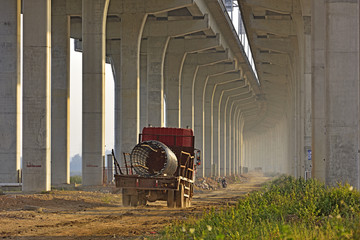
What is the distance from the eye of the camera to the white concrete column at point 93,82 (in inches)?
1630

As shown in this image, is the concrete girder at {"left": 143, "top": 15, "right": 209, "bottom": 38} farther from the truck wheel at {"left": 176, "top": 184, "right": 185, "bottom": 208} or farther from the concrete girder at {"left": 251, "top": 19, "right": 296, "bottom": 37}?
the truck wheel at {"left": 176, "top": 184, "right": 185, "bottom": 208}

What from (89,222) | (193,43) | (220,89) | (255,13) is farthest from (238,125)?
(89,222)

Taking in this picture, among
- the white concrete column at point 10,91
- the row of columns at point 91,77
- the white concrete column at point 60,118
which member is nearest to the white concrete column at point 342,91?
the row of columns at point 91,77

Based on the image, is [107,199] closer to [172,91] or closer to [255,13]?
[255,13]

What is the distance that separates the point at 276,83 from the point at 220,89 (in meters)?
8.10

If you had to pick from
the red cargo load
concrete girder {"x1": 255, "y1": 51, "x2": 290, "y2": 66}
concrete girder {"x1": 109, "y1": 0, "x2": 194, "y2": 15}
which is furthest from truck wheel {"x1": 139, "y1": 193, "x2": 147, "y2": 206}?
concrete girder {"x1": 255, "y1": 51, "x2": 290, "y2": 66}

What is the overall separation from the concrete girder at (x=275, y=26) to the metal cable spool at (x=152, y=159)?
3420 cm

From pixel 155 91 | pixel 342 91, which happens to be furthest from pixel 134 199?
pixel 155 91

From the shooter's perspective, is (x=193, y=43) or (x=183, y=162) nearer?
(x=183, y=162)

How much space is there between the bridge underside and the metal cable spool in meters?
5.57

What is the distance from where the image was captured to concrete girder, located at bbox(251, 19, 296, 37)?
57750 millimetres

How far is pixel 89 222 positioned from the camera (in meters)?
20.4

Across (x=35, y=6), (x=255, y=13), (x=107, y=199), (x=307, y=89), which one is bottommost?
(x=107, y=199)

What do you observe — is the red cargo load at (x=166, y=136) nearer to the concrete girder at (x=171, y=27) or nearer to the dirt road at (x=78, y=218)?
the dirt road at (x=78, y=218)
